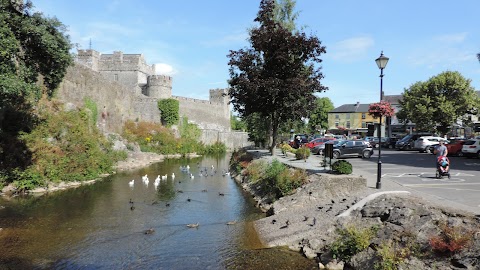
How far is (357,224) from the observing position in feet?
34.7

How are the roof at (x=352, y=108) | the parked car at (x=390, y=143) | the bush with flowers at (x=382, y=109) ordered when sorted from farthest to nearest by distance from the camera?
the roof at (x=352, y=108) → the parked car at (x=390, y=143) → the bush with flowers at (x=382, y=109)

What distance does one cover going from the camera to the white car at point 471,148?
27.6 metres

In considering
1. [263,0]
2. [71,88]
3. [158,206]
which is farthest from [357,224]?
[71,88]

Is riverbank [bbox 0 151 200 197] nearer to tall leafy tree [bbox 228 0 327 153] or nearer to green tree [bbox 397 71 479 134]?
tall leafy tree [bbox 228 0 327 153]

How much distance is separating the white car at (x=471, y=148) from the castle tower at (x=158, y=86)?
136 feet

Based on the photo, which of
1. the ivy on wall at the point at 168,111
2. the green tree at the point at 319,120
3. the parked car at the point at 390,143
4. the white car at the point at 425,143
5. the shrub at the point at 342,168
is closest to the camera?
the shrub at the point at 342,168

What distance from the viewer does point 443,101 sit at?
43.0m

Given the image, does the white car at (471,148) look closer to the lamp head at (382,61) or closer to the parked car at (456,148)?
the parked car at (456,148)

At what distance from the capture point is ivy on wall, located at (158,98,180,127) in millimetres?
52938

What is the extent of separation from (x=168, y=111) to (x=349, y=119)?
46128 millimetres

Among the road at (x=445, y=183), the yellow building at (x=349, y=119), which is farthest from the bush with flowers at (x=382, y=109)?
the yellow building at (x=349, y=119)

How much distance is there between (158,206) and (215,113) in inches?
2015

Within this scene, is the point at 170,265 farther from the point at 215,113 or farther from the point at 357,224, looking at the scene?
the point at 215,113

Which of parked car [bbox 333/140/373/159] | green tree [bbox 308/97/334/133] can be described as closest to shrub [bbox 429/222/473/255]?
parked car [bbox 333/140/373/159]
